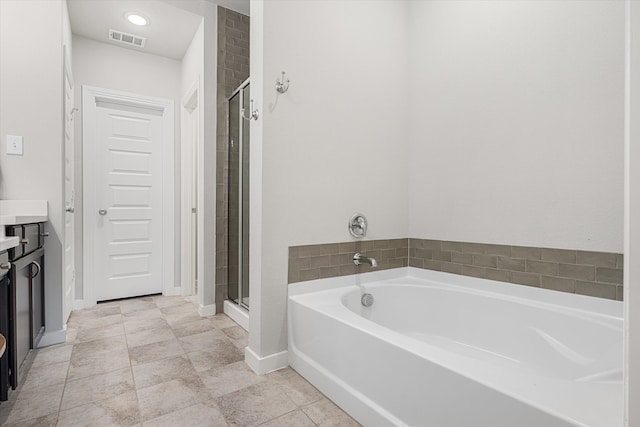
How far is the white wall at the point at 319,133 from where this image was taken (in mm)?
1883

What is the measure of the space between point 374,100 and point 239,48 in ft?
5.08

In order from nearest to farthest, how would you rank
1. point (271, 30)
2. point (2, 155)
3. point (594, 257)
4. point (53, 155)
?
point (594, 257) < point (271, 30) < point (2, 155) < point (53, 155)

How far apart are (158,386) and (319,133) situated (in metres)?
1.65

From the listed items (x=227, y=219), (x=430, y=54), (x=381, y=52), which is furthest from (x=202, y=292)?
(x=430, y=54)

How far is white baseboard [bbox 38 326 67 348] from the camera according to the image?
2223mm

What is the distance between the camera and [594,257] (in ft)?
5.11

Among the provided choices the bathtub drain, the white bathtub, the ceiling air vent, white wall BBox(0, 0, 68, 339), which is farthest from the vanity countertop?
the bathtub drain

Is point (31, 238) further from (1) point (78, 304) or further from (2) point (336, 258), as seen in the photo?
(2) point (336, 258)

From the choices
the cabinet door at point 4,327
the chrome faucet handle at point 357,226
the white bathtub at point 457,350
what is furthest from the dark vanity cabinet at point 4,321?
the chrome faucet handle at point 357,226

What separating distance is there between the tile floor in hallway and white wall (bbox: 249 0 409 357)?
0.88 ft

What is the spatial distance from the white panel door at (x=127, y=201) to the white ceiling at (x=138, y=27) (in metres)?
0.64

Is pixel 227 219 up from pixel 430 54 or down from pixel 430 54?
down

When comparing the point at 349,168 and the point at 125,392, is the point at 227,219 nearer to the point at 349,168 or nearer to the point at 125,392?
the point at 349,168

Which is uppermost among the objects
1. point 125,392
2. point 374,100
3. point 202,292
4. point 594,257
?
point 374,100
